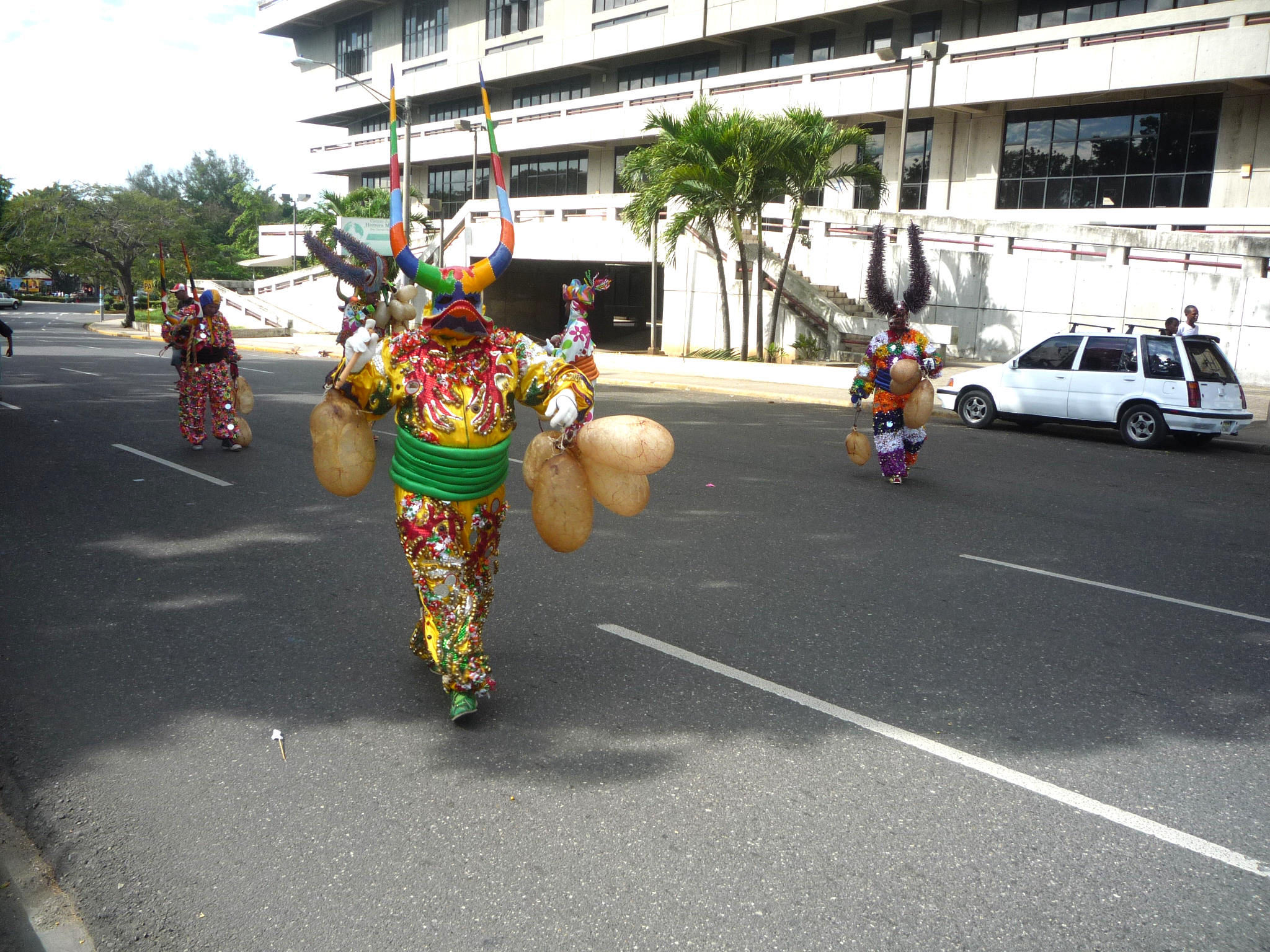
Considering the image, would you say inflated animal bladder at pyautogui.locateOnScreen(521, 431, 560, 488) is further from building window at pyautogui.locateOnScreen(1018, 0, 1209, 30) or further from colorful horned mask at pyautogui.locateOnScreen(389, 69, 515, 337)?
building window at pyautogui.locateOnScreen(1018, 0, 1209, 30)

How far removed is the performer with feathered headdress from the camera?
9594 millimetres

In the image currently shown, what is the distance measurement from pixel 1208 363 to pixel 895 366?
283 inches

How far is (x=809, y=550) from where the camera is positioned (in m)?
7.56

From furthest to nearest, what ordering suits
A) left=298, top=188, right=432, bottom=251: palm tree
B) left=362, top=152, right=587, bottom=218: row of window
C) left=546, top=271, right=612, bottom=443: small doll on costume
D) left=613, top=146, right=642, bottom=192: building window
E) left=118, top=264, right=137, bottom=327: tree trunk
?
left=362, top=152, right=587, bottom=218: row of window
left=118, top=264, right=137, bottom=327: tree trunk
left=613, top=146, right=642, bottom=192: building window
left=298, top=188, right=432, bottom=251: palm tree
left=546, top=271, right=612, bottom=443: small doll on costume

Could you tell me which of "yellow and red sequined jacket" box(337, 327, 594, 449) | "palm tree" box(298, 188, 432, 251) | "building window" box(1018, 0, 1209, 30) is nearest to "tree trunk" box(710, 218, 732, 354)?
"building window" box(1018, 0, 1209, 30)

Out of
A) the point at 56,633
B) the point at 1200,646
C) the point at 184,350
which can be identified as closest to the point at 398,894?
the point at 56,633

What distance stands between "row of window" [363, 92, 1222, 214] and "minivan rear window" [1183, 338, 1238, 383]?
10390mm

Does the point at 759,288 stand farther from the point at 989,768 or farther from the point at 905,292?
the point at 989,768

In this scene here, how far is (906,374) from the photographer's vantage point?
9336 mm

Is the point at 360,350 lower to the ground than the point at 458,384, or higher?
higher

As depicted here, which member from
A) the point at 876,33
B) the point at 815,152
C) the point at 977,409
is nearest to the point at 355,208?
the point at 876,33

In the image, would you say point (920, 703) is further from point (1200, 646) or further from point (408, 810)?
point (408, 810)

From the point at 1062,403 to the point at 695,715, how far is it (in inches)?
477

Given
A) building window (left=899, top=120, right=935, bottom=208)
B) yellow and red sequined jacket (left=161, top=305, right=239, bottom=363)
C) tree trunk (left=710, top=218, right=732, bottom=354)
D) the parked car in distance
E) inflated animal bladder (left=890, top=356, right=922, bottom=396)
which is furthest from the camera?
building window (left=899, top=120, right=935, bottom=208)
